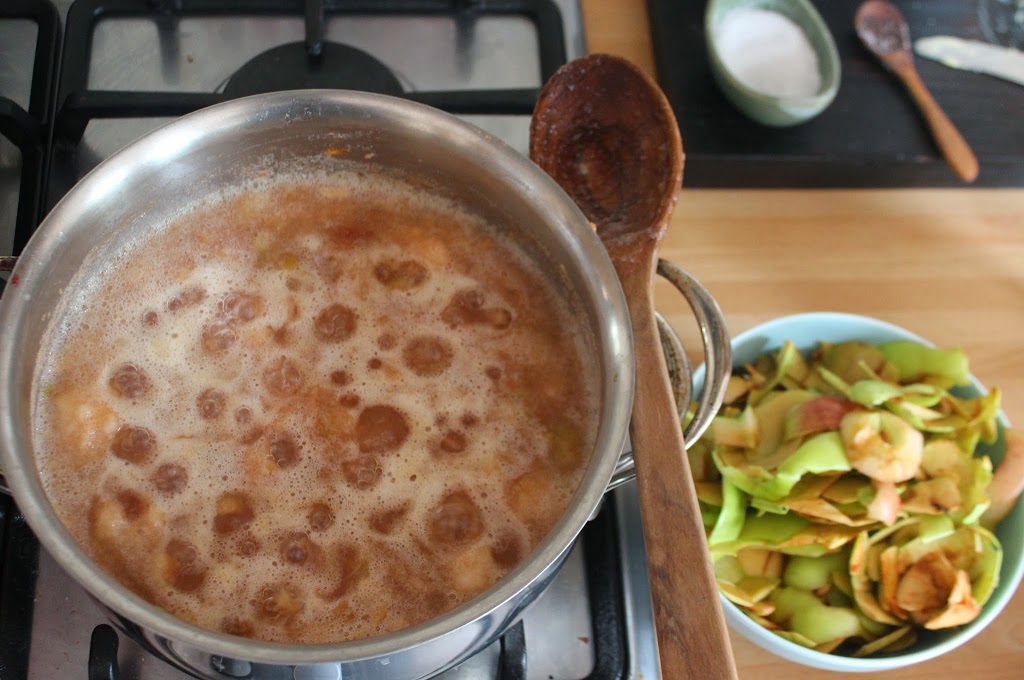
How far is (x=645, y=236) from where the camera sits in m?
0.77

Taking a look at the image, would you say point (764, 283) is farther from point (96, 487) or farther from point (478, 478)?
point (96, 487)

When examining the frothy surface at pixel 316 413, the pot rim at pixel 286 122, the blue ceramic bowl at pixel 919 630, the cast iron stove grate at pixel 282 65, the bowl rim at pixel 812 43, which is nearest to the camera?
the pot rim at pixel 286 122

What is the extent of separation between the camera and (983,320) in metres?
1.04

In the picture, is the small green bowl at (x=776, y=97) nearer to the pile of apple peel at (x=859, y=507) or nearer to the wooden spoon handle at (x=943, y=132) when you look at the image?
the wooden spoon handle at (x=943, y=132)

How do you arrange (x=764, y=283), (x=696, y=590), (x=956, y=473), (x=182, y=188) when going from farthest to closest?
(x=764, y=283)
(x=956, y=473)
(x=182, y=188)
(x=696, y=590)

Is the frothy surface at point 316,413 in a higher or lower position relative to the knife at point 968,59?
lower

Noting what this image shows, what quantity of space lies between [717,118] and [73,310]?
76 centimetres

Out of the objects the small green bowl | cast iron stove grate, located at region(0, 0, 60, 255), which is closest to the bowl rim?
the small green bowl

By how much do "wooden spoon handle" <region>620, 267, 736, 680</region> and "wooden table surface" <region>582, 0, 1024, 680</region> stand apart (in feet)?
0.95

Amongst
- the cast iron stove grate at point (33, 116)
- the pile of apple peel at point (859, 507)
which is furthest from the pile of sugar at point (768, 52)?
the cast iron stove grate at point (33, 116)

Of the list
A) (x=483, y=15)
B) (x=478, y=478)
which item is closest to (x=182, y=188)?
(x=478, y=478)

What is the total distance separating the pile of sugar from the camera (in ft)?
3.51

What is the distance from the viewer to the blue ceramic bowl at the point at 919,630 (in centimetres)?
75

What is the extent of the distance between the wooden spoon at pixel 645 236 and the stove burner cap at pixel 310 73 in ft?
0.71
